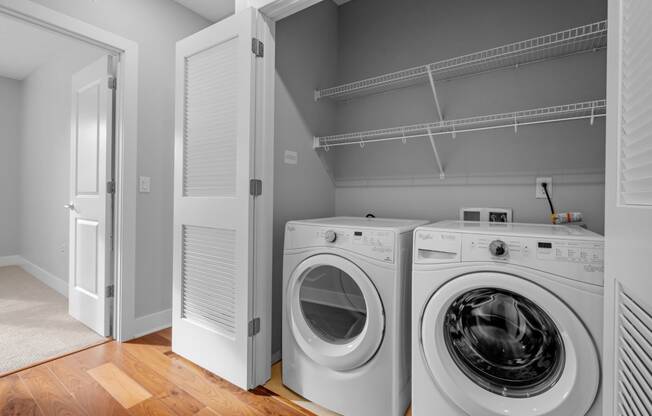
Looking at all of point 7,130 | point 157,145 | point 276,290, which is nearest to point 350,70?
point 157,145

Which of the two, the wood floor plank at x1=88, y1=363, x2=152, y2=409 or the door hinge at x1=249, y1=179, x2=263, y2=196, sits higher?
the door hinge at x1=249, y1=179, x2=263, y2=196

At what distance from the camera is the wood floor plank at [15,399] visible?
144 centimetres

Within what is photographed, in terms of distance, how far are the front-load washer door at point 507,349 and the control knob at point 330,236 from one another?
0.50 m

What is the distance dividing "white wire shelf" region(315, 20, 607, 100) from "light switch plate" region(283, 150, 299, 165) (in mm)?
503

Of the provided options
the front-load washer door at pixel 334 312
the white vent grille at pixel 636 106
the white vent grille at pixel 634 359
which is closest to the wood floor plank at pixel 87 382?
the front-load washer door at pixel 334 312

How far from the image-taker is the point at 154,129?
2346 mm

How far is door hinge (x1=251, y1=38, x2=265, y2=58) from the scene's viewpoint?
165 centimetres

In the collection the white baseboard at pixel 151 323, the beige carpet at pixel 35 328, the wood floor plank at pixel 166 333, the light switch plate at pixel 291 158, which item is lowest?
the wood floor plank at pixel 166 333

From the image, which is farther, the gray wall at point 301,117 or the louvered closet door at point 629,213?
the gray wall at point 301,117

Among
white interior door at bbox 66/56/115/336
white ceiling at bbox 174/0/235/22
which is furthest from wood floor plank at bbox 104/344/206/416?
white ceiling at bbox 174/0/235/22

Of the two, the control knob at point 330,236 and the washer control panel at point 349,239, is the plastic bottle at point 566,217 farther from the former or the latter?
the control knob at point 330,236

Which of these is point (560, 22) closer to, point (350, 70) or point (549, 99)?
point (549, 99)

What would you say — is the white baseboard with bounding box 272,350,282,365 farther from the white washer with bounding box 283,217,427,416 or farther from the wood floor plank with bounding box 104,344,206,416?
the wood floor plank with bounding box 104,344,206,416

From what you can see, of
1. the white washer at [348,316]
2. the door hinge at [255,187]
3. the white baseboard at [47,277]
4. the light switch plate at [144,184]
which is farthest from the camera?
the white baseboard at [47,277]
